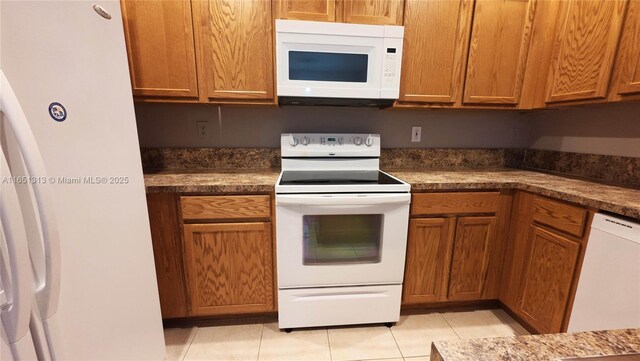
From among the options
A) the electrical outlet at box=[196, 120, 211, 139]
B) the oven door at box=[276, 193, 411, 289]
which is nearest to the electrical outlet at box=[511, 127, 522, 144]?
the oven door at box=[276, 193, 411, 289]

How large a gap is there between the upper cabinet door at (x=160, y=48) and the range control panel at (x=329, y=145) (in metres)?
0.63

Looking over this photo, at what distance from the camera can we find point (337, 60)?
4.86 ft

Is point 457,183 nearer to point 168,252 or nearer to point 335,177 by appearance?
point 335,177

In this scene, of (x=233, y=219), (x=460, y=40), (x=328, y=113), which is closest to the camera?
(x=233, y=219)

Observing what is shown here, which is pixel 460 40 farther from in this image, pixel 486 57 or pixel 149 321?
A: pixel 149 321

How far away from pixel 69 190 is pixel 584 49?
237 centimetres

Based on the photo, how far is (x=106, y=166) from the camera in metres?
0.92

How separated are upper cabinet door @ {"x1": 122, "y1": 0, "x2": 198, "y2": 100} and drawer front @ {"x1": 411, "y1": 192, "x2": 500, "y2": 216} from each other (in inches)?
56.1

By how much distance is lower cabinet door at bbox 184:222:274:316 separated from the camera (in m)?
1.45

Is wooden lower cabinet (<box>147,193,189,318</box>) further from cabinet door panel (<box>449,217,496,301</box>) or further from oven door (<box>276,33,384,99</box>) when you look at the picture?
cabinet door panel (<box>449,217,496,301</box>)

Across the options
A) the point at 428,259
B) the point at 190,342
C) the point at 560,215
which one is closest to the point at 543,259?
the point at 560,215

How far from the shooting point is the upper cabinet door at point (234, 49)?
1427 millimetres

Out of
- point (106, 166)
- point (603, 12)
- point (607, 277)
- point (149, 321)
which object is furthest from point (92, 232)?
point (603, 12)

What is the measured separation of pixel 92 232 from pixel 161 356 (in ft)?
2.67
